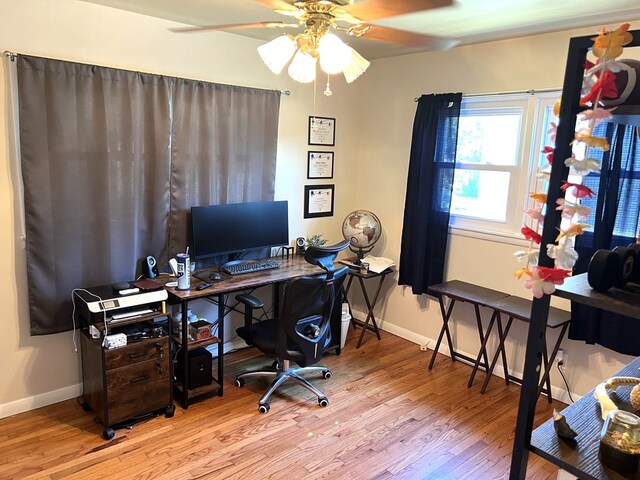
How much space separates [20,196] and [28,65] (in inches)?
29.0

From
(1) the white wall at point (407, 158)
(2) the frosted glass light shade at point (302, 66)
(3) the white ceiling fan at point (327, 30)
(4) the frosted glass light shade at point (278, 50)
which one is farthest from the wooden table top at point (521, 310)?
(4) the frosted glass light shade at point (278, 50)

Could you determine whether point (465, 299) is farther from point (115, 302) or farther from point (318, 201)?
point (115, 302)

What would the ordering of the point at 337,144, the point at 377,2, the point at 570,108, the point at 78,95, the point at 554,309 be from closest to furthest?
1. the point at 570,108
2. the point at 377,2
3. the point at 78,95
4. the point at 554,309
5. the point at 337,144

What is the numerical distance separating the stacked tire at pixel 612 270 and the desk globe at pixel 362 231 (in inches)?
120

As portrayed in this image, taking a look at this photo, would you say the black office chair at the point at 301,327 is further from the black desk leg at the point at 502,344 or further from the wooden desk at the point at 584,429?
the wooden desk at the point at 584,429

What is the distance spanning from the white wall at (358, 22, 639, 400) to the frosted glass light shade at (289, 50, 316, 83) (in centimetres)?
186

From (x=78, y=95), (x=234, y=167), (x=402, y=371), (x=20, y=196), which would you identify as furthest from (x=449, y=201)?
(x=20, y=196)

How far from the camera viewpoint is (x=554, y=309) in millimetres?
3205

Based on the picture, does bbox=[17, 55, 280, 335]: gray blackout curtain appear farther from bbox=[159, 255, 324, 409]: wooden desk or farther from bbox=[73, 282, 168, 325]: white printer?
bbox=[159, 255, 324, 409]: wooden desk

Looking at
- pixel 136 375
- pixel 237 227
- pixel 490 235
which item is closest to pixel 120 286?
pixel 136 375

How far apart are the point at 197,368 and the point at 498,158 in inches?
104

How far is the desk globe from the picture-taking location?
4141 millimetres

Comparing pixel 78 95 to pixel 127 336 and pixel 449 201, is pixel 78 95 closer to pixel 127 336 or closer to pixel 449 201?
pixel 127 336

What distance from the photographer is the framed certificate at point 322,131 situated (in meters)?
4.11
